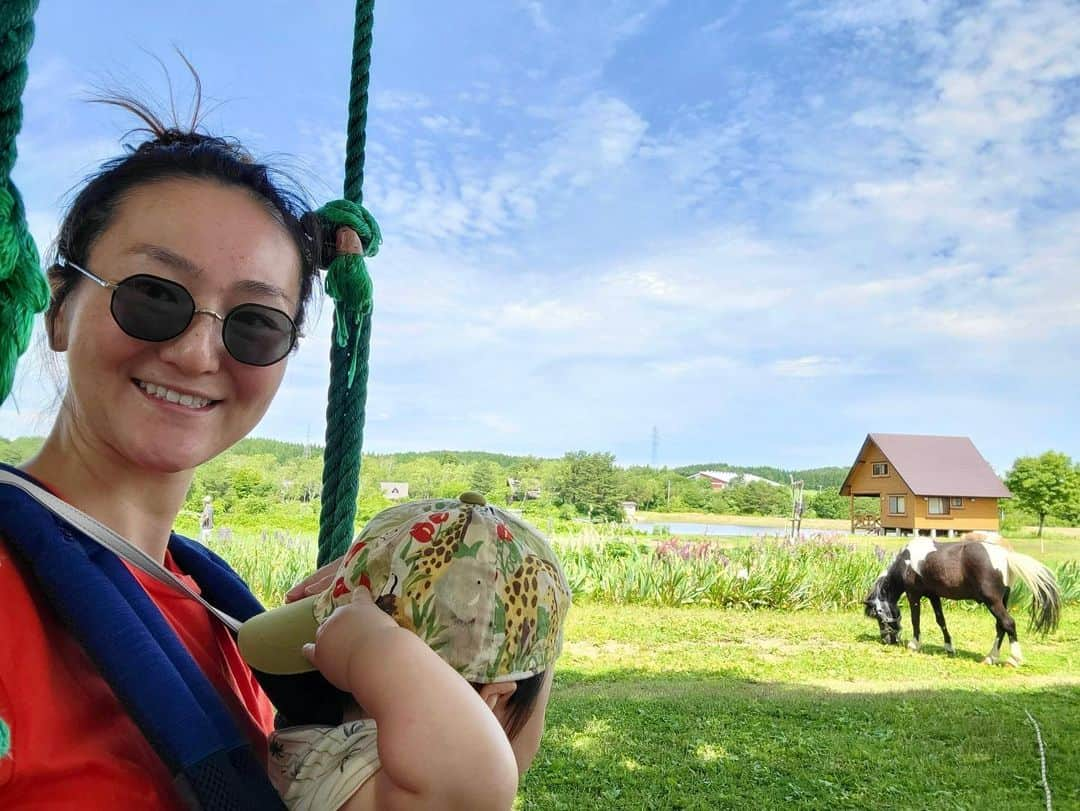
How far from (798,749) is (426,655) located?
4370 mm

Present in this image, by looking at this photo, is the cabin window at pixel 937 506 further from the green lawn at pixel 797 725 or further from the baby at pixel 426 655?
the baby at pixel 426 655

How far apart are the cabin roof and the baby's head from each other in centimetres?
2062

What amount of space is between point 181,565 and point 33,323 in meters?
0.55

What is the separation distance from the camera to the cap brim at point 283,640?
804 mm

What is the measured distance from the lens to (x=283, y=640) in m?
0.81

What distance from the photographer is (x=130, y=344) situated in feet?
2.64

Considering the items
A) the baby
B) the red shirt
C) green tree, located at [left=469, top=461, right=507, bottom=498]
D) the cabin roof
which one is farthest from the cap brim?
the cabin roof

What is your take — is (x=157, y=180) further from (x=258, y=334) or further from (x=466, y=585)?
(x=466, y=585)

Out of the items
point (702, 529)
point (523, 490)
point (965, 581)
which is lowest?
point (965, 581)

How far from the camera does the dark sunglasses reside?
795 millimetres

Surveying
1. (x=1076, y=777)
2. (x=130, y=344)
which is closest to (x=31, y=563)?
(x=130, y=344)

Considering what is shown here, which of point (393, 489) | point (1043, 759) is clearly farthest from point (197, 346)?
point (393, 489)

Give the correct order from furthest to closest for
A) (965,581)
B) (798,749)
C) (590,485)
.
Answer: (590,485), (965,581), (798,749)

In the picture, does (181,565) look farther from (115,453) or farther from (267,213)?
(267,213)
